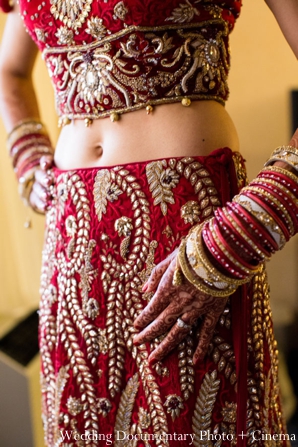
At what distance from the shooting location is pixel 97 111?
75cm

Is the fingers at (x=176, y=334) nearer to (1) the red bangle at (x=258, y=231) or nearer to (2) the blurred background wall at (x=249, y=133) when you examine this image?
(1) the red bangle at (x=258, y=231)

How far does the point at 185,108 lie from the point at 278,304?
38.6 inches

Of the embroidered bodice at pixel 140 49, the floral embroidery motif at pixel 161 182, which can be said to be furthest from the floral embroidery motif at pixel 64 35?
the floral embroidery motif at pixel 161 182

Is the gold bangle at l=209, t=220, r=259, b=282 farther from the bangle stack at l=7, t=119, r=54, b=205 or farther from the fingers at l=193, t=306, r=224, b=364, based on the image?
the bangle stack at l=7, t=119, r=54, b=205

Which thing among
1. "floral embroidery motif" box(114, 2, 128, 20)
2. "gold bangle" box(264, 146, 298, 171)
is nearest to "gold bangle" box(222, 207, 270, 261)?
"gold bangle" box(264, 146, 298, 171)

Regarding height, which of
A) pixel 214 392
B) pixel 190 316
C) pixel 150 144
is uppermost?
pixel 150 144

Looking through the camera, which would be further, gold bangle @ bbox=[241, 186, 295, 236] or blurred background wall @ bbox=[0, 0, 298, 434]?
blurred background wall @ bbox=[0, 0, 298, 434]

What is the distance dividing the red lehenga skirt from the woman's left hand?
2 centimetres

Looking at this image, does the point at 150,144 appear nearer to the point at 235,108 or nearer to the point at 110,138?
the point at 110,138

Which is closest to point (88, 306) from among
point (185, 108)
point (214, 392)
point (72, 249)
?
point (72, 249)

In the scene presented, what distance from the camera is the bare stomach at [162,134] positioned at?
0.71 m

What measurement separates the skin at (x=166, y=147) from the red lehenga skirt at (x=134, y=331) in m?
0.02

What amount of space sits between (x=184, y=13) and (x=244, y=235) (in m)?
0.32

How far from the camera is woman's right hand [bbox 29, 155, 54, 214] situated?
0.86m
